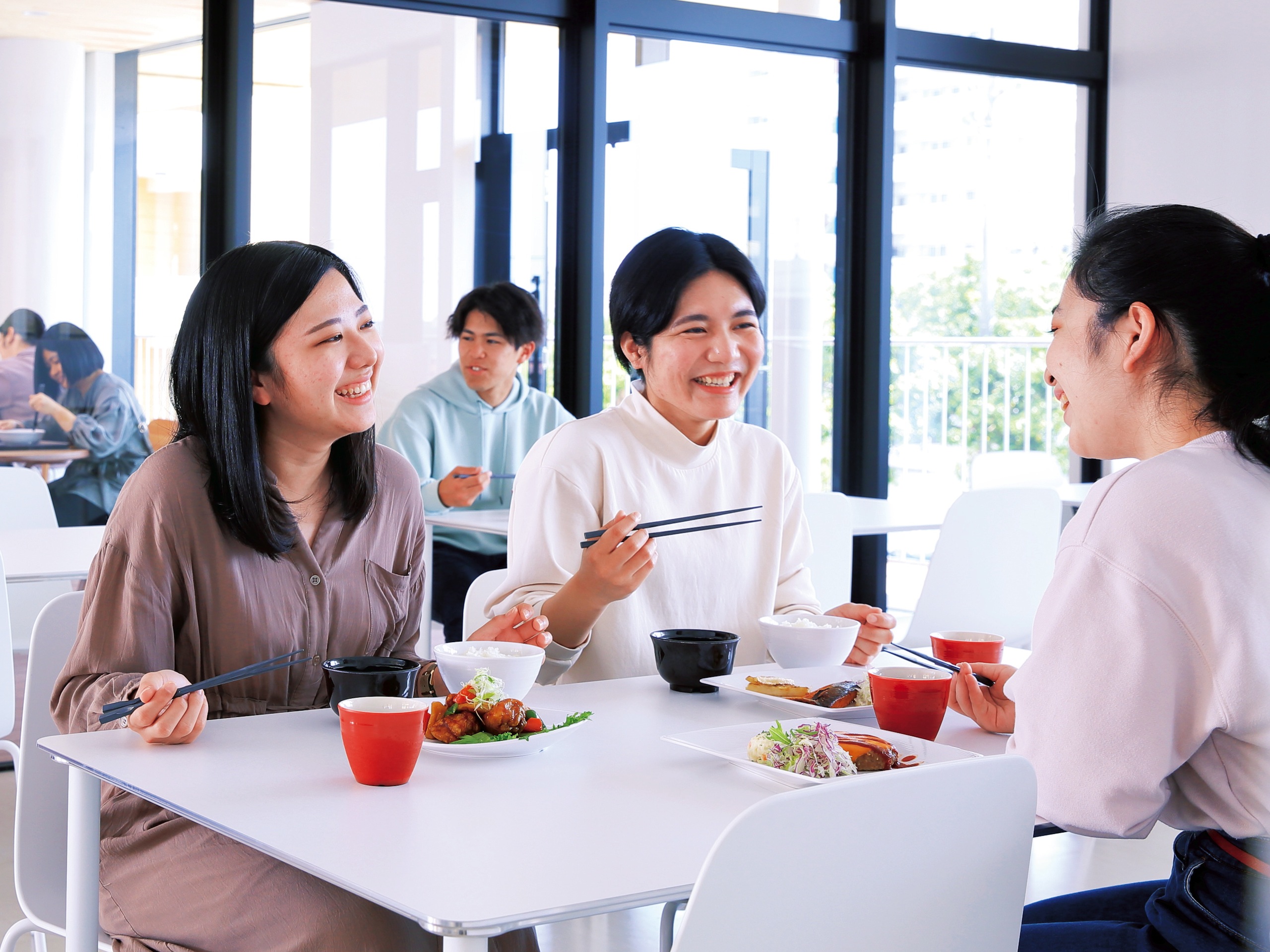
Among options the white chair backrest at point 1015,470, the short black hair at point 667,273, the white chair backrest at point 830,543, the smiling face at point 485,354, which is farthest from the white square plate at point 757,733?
the white chair backrest at point 1015,470

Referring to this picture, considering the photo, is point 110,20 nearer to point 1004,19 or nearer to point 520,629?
point 520,629

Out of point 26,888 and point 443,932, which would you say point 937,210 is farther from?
point 443,932

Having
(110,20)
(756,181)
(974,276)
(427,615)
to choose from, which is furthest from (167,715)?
(974,276)

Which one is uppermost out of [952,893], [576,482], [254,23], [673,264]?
[254,23]

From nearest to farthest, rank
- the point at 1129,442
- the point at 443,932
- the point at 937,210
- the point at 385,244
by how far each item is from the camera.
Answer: the point at 443,932
the point at 1129,442
the point at 385,244
the point at 937,210

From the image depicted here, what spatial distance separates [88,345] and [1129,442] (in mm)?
2926

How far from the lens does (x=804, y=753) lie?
1162mm

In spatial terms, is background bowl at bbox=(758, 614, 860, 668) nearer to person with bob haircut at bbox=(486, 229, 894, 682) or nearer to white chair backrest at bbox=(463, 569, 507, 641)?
person with bob haircut at bbox=(486, 229, 894, 682)

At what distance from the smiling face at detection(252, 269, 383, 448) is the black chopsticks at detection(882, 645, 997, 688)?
0.72 m

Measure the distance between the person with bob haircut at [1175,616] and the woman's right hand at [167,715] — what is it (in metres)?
0.76

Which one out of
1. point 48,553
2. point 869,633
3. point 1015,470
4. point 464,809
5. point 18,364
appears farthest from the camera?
point 1015,470

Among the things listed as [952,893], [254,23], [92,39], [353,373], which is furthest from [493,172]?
[952,893]

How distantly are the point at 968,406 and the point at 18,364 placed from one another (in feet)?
11.2

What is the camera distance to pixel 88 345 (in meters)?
3.47
